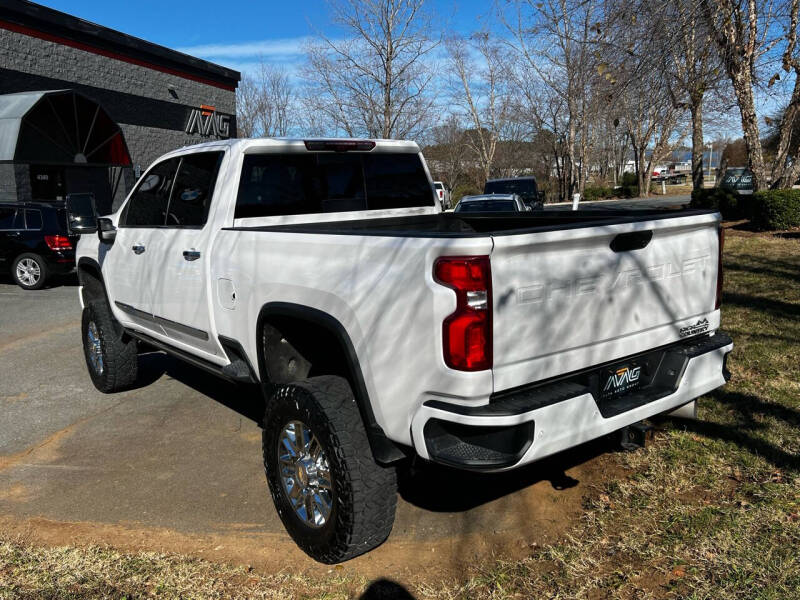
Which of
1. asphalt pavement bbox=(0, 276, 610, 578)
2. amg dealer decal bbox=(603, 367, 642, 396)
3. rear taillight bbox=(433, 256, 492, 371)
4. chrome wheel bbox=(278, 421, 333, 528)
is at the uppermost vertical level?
rear taillight bbox=(433, 256, 492, 371)

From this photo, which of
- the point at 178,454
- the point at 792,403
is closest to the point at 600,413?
the point at 792,403

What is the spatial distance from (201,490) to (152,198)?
2.18 m

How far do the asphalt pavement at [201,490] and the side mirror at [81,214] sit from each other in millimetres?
1508

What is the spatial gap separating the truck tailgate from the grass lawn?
0.94 metres

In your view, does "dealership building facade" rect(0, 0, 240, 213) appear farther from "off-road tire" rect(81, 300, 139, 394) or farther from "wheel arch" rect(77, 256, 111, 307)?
"off-road tire" rect(81, 300, 139, 394)

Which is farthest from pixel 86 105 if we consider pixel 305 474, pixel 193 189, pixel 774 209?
pixel 305 474

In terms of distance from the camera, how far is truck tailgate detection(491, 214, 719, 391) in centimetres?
266

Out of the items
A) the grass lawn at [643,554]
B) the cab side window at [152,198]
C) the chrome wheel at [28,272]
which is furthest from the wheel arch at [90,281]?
the chrome wheel at [28,272]

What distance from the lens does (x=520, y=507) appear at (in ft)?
12.3

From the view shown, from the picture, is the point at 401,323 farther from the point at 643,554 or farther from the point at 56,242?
the point at 56,242

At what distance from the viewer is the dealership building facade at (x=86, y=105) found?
17688mm

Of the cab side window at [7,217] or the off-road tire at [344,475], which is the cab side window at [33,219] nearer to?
the cab side window at [7,217]

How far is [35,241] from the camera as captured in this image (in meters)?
12.6

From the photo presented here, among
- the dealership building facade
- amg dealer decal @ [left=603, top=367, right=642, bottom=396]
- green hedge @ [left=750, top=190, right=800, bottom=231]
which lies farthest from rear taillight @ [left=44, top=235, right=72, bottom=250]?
green hedge @ [left=750, top=190, right=800, bottom=231]
